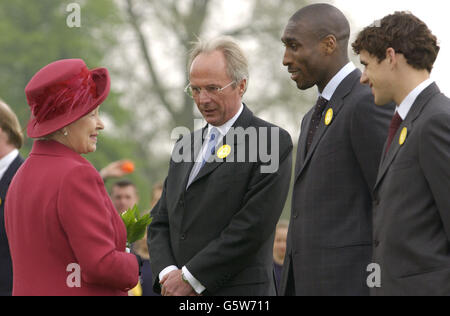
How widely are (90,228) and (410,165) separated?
160 centimetres

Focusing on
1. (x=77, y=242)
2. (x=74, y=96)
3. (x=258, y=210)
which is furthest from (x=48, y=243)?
(x=258, y=210)

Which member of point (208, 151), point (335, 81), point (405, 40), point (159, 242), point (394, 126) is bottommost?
point (159, 242)

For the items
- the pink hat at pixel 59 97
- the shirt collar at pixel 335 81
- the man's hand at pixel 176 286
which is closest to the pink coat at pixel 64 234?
the pink hat at pixel 59 97

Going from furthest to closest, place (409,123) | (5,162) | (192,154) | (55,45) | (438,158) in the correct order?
(55,45)
(5,162)
(192,154)
(409,123)
(438,158)

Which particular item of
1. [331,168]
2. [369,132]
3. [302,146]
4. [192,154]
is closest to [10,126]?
[192,154]

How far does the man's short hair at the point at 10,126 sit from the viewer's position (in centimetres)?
614

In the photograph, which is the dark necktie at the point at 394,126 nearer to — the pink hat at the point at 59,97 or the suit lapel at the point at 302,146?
the suit lapel at the point at 302,146

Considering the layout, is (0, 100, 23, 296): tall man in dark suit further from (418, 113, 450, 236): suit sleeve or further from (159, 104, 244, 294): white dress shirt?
(418, 113, 450, 236): suit sleeve

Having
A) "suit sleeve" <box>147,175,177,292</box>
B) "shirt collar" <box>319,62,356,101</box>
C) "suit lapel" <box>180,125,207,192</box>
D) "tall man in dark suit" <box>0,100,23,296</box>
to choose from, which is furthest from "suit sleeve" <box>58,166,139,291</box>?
"tall man in dark suit" <box>0,100,23,296</box>

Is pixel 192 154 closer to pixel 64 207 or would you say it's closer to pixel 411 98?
pixel 64 207

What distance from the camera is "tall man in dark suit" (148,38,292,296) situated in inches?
188

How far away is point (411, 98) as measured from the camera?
419 centimetres

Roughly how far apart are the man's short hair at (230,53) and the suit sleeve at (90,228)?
4.53 ft
